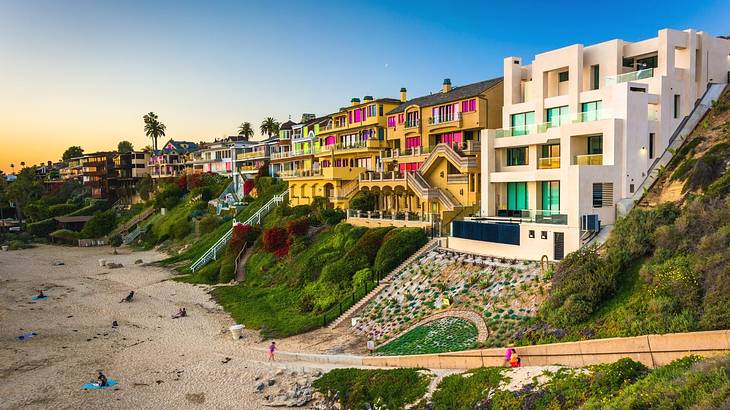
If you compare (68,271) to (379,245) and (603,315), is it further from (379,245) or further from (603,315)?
(603,315)

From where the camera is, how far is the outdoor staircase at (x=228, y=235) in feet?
189

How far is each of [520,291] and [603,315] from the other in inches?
237

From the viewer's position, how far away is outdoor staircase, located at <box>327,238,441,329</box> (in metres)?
33.2

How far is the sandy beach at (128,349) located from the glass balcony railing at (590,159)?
62.3 feet

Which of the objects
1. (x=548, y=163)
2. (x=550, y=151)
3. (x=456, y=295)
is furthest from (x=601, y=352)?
(x=550, y=151)

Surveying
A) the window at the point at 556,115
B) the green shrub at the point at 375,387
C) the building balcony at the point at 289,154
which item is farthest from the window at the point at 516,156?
the building balcony at the point at 289,154

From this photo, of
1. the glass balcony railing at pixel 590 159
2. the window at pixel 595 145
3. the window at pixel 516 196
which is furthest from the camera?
the window at pixel 516 196

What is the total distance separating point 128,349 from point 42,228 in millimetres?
77687

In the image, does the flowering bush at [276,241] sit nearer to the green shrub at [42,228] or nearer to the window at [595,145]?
the window at [595,145]

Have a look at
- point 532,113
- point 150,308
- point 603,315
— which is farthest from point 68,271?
point 603,315

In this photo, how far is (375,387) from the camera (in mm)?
22000

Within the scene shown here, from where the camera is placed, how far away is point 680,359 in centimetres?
1591

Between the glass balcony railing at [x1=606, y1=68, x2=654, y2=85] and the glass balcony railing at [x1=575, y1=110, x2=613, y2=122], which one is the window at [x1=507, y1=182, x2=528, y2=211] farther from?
the glass balcony railing at [x1=606, y1=68, x2=654, y2=85]

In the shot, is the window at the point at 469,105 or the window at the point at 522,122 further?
the window at the point at 469,105
